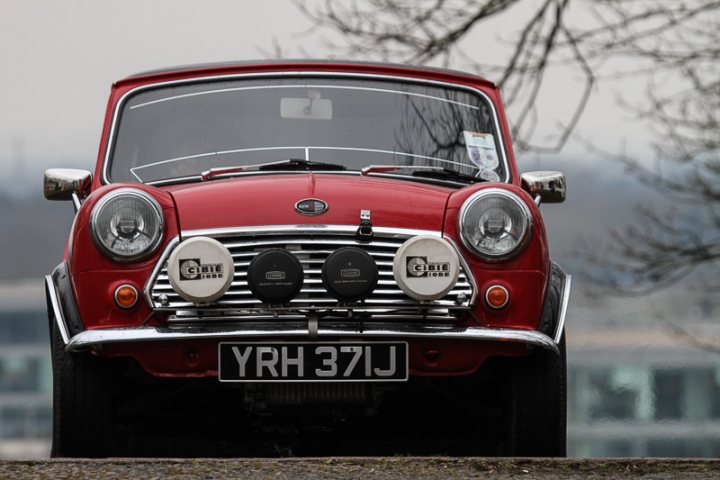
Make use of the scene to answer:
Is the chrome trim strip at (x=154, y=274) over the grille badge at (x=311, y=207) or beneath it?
beneath

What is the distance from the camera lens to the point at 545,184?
6918 mm

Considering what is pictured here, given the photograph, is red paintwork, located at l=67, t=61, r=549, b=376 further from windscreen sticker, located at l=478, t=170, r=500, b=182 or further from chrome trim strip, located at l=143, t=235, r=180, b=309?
windscreen sticker, located at l=478, t=170, r=500, b=182

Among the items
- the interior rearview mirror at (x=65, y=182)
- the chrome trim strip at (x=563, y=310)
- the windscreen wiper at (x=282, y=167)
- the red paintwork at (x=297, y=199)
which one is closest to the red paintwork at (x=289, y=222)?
the red paintwork at (x=297, y=199)

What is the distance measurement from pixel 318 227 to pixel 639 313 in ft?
38.8

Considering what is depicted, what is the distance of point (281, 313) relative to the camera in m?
5.79

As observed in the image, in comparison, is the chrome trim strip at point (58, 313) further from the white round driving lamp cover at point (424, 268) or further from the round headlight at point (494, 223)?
the round headlight at point (494, 223)

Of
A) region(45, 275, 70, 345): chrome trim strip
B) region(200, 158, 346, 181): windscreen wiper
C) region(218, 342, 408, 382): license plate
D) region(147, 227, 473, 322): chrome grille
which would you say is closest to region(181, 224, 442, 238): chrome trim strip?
region(147, 227, 473, 322): chrome grille

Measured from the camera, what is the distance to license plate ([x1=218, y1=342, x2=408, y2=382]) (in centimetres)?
567

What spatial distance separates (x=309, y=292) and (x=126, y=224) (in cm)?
72

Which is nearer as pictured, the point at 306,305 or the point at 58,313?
the point at 306,305

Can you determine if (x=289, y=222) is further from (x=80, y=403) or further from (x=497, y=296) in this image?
(x=80, y=403)

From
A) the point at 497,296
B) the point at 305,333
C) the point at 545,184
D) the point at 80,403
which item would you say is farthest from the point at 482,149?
the point at 80,403

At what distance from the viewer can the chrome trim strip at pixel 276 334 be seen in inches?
224

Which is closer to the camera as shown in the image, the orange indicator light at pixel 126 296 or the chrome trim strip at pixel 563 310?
the orange indicator light at pixel 126 296
